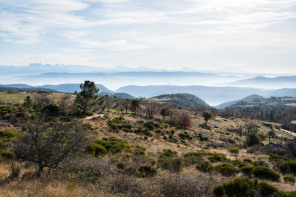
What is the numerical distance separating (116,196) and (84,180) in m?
2.13

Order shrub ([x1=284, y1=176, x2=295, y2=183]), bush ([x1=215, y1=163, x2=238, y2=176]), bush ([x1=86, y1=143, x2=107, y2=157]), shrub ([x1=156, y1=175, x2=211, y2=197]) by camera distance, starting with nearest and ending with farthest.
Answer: shrub ([x1=156, y1=175, x2=211, y2=197])
shrub ([x1=284, y1=176, x2=295, y2=183])
bush ([x1=215, y1=163, x2=238, y2=176])
bush ([x1=86, y1=143, x2=107, y2=157])

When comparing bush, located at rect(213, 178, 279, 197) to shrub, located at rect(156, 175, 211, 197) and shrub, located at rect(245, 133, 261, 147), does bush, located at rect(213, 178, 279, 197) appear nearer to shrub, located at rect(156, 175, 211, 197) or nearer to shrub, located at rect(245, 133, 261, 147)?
shrub, located at rect(156, 175, 211, 197)

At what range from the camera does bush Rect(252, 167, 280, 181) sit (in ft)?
33.8

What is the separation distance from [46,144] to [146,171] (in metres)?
6.32

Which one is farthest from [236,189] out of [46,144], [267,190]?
[46,144]

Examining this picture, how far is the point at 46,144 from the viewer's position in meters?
7.63

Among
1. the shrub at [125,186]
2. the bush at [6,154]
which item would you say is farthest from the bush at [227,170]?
the bush at [6,154]

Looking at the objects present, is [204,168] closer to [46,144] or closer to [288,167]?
[288,167]

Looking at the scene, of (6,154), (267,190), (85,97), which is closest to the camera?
(267,190)

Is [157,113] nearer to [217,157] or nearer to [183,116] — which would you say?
[183,116]

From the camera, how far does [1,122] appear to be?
23734 millimetres

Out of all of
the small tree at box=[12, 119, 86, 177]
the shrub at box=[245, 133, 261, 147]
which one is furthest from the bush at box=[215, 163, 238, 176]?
the shrub at box=[245, 133, 261, 147]

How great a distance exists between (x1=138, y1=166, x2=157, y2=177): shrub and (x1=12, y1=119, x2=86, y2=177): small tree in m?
4.57

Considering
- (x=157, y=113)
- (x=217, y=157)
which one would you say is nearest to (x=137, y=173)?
(x=217, y=157)
